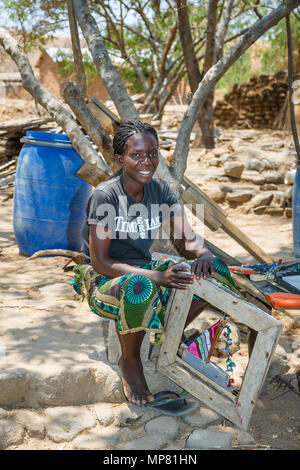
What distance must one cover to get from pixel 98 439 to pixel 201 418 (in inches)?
19.5

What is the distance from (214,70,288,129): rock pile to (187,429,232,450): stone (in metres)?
14.5

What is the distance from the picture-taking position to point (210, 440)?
2029 millimetres

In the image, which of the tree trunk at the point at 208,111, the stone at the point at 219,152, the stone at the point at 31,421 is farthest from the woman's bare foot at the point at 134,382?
the stone at the point at 219,152

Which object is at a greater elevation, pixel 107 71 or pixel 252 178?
pixel 107 71

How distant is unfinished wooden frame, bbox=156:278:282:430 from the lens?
1.97 m

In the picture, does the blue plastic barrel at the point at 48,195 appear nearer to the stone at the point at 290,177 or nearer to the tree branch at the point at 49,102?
the tree branch at the point at 49,102

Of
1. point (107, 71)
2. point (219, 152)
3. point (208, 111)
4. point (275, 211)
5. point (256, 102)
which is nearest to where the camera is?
point (107, 71)

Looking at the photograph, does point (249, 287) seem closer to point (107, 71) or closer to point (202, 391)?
point (202, 391)

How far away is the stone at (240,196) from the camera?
703 cm

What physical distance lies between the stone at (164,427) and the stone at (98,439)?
143 millimetres

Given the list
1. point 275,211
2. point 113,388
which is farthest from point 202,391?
point 275,211

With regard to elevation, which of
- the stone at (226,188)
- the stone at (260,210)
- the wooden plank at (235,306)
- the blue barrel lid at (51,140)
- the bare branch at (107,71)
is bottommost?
the stone at (260,210)

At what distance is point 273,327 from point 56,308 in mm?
1589

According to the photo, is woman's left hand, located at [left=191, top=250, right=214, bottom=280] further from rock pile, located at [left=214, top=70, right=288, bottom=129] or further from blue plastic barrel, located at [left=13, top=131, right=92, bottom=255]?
rock pile, located at [left=214, top=70, right=288, bottom=129]
